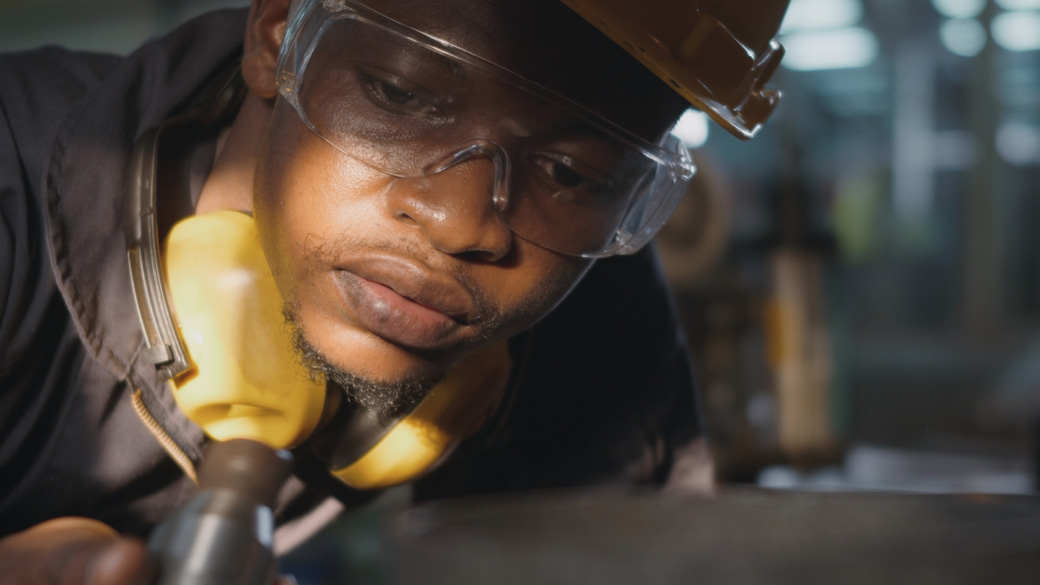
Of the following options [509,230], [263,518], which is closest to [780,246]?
[509,230]

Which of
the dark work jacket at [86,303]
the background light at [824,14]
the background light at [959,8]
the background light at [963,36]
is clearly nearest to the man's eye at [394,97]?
the dark work jacket at [86,303]

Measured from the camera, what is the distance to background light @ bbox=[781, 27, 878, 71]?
6430 mm

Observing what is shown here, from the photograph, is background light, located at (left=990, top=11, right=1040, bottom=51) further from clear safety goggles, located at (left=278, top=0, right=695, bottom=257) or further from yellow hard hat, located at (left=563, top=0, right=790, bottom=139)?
clear safety goggles, located at (left=278, top=0, right=695, bottom=257)

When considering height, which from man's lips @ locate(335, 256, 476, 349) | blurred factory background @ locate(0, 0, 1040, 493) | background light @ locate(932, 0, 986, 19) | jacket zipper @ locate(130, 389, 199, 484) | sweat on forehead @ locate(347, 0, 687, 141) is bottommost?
blurred factory background @ locate(0, 0, 1040, 493)

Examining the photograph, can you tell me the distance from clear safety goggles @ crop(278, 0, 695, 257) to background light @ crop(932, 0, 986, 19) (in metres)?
6.26

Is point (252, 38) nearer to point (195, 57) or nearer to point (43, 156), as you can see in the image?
point (195, 57)

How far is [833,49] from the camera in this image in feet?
22.1

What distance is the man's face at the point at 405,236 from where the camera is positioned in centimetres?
77

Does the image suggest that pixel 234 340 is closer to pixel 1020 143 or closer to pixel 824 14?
pixel 824 14

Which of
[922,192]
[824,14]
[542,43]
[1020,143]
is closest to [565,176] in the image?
[542,43]

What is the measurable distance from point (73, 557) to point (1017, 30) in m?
6.92

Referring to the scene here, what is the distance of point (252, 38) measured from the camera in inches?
35.0

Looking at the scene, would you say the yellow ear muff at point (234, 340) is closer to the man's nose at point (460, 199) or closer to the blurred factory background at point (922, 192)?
the man's nose at point (460, 199)

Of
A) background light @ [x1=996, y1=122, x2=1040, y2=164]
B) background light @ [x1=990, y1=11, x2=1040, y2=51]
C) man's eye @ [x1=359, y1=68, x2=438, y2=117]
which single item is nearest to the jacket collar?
man's eye @ [x1=359, y1=68, x2=438, y2=117]
